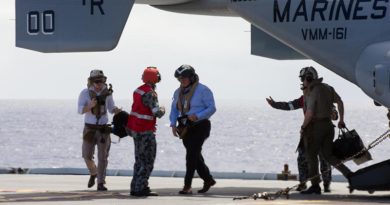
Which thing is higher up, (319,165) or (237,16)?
(237,16)

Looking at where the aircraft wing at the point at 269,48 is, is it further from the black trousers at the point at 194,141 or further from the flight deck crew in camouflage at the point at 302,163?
the black trousers at the point at 194,141

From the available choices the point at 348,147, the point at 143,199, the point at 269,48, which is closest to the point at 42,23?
the point at 143,199

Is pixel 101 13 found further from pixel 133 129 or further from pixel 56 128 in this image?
pixel 56 128

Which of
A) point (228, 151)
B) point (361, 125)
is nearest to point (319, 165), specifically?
point (228, 151)

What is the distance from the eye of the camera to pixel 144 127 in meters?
19.8

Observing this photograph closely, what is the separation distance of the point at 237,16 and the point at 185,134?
2514 millimetres

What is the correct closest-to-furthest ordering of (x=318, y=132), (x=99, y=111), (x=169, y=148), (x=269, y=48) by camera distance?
(x=318, y=132), (x=99, y=111), (x=269, y=48), (x=169, y=148)

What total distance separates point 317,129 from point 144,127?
7.38ft

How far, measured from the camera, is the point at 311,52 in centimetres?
2103

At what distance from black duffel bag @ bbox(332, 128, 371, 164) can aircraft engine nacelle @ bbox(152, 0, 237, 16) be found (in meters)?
2.64

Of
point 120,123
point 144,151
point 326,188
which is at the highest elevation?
point 120,123

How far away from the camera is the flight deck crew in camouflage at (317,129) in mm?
20359

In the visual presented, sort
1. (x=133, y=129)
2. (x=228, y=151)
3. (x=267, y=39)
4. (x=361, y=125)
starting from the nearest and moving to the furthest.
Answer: (x=133, y=129) → (x=267, y=39) → (x=228, y=151) → (x=361, y=125)

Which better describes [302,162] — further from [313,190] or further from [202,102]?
[202,102]
